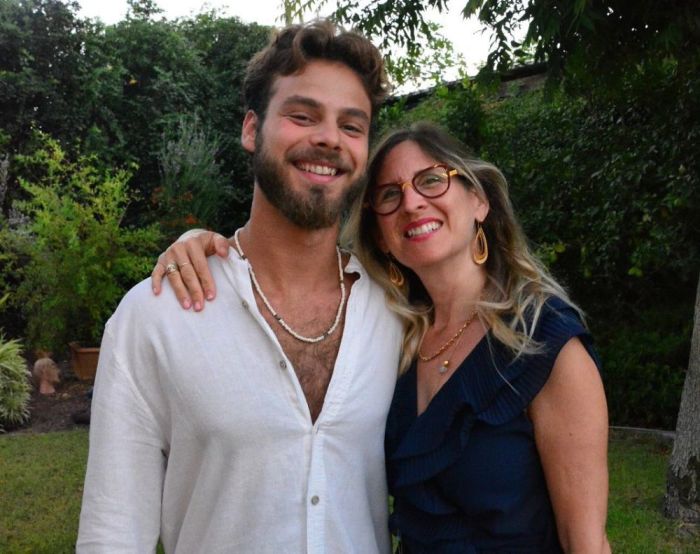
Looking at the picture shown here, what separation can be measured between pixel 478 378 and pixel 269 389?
1.89ft

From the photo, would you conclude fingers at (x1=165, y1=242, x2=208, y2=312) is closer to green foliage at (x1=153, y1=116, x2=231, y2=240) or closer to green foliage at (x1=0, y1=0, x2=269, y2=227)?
green foliage at (x1=153, y1=116, x2=231, y2=240)

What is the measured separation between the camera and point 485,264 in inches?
102

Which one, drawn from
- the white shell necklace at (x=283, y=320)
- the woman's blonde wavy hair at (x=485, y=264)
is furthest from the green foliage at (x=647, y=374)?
the white shell necklace at (x=283, y=320)

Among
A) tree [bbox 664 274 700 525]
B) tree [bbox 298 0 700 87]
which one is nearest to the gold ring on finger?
tree [bbox 298 0 700 87]

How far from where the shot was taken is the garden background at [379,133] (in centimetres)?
495

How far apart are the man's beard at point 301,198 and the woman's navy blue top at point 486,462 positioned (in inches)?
23.2

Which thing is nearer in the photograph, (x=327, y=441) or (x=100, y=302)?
(x=327, y=441)

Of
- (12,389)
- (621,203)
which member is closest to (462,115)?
(621,203)

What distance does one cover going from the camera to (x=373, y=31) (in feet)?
15.7

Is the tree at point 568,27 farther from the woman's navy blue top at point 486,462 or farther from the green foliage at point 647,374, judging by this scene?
the green foliage at point 647,374

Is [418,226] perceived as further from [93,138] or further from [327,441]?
[93,138]

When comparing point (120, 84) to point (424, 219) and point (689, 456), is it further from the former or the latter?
point (424, 219)

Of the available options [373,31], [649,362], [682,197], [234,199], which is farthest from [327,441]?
[234,199]

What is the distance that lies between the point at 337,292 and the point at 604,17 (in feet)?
7.76
